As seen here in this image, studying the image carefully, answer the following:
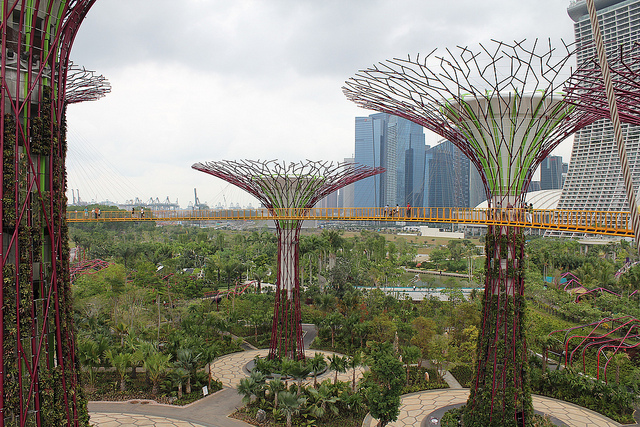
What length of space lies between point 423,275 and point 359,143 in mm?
79589

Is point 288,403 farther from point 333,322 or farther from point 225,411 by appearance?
point 333,322

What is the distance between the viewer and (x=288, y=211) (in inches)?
864

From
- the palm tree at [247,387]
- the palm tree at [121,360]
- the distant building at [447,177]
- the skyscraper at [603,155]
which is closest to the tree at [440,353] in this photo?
the palm tree at [247,387]

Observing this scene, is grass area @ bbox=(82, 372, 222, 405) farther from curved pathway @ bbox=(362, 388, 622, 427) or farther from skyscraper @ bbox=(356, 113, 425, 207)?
skyscraper @ bbox=(356, 113, 425, 207)

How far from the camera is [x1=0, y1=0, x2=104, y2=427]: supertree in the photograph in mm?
9617

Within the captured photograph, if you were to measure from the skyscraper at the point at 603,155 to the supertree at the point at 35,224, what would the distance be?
63059 mm

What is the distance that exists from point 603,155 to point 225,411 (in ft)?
208

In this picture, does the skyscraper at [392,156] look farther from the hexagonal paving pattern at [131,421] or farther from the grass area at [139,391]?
the hexagonal paving pattern at [131,421]

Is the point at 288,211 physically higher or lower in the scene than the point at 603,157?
lower

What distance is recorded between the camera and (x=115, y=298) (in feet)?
95.9

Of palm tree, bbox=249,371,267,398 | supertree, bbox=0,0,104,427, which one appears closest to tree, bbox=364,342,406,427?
palm tree, bbox=249,371,267,398

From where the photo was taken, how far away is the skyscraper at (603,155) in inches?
2285

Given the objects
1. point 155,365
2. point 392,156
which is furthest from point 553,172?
point 155,365

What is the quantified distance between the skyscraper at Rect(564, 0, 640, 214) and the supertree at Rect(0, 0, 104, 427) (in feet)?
207
